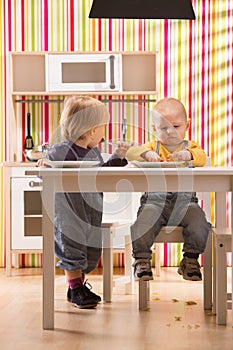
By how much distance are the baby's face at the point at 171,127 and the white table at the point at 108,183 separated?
0.64m

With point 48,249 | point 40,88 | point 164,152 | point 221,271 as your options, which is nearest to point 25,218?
point 40,88

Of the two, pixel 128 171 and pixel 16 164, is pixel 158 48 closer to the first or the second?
pixel 16 164

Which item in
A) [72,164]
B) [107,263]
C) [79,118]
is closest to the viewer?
[72,164]

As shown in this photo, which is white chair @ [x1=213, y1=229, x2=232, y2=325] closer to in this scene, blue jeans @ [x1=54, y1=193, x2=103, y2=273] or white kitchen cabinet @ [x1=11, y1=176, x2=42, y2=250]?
blue jeans @ [x1=54, y1=193, x2=103, y2=273]

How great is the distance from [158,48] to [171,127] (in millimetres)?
1868

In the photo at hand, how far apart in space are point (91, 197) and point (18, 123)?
6.12 ft

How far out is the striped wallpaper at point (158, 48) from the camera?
214 inches

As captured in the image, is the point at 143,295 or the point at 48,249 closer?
the point at 48,249

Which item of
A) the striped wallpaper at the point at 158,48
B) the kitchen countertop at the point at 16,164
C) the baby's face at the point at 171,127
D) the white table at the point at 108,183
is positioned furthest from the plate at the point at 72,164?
the striped wallpaper at the point at 158,48

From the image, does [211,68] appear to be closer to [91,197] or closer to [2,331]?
[91,197]

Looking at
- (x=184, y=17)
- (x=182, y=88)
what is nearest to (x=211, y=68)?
(x=182, y=88)

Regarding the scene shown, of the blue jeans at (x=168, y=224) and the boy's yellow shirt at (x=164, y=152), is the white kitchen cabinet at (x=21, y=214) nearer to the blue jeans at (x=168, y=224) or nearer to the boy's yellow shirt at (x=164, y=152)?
the boy's yellow shirt at (x=164, y=152)

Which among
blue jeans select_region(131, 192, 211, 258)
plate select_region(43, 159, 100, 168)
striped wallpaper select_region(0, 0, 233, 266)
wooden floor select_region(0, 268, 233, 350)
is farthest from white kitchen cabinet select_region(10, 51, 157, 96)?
plate select_region(43, 159, 100, 168)

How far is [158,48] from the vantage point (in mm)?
5496
